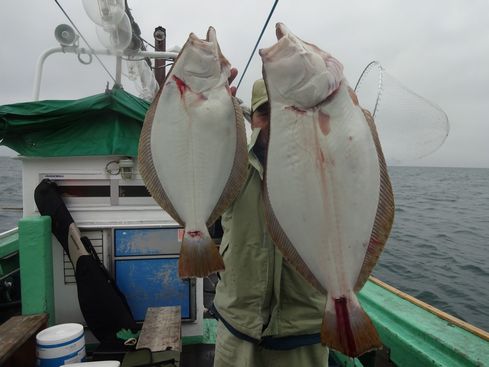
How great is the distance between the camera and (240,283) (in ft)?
6.49

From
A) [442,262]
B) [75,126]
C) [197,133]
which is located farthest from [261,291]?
[442,262]

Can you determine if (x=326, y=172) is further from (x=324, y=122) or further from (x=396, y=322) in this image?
(x=396, y=322)

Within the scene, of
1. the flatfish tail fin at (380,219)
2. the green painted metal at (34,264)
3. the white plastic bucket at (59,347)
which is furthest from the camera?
the green painted metal at (34,264)

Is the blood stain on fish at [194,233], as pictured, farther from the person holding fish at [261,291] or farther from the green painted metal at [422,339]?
the green painted metal at [422,339]

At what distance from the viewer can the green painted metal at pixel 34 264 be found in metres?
3.57

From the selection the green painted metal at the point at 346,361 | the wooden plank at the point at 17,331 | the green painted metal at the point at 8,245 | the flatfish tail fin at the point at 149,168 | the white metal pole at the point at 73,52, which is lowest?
the green painted metal at the point at 346,361

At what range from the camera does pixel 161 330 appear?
325 centimetres

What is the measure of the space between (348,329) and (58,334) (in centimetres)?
275

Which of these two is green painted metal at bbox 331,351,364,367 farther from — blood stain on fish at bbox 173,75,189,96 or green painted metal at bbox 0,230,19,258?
green painted metal at bbox 0,230,19,258

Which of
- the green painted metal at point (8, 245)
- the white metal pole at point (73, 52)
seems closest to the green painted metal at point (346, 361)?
the white metal pole at point (73, 52)

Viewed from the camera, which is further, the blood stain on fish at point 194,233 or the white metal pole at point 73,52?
the white metal pole at point 73,52

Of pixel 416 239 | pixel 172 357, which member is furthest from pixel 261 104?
pixel 416 239

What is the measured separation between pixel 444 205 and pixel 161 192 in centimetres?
2750

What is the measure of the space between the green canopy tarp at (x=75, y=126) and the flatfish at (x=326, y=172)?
272 cm
